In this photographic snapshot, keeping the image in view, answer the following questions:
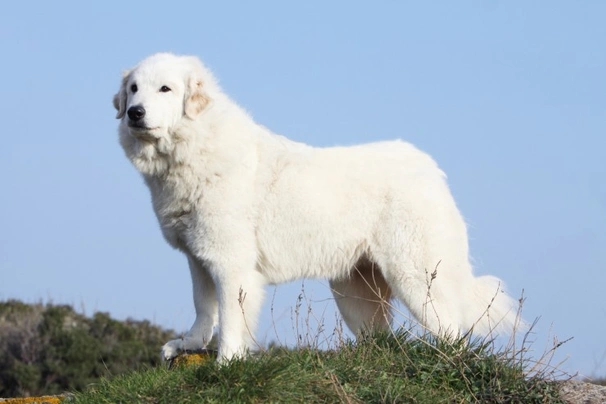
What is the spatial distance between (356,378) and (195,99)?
2687mm

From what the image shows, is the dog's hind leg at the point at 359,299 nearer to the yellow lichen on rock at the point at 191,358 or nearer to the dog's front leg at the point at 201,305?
the dog's front leg at the point at 201,305

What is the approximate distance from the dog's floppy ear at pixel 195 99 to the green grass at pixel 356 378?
82.4 inches

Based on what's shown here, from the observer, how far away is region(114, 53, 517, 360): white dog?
673 cm

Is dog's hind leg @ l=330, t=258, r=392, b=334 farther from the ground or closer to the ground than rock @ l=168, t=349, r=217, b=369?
farther from the ground

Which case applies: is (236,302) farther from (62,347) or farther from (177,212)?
(62,347)

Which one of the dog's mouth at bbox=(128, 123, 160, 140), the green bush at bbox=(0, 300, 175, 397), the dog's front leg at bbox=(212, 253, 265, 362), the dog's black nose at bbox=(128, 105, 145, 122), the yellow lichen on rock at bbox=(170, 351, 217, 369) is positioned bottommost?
the yellow lichen on rock at bbox=(170, 351, 217, 369)

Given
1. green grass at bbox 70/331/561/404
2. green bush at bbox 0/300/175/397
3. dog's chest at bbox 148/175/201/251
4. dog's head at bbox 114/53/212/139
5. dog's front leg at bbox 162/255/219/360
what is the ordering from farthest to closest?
green bush at bbox 0/300/175/397 → dog's front leg at bbox 162/255/219/360 → dog's chest at bbox 148/175/201/251 → dog's head at bbox 114/53/212/139 → green grass at bbox 70/331/561/404

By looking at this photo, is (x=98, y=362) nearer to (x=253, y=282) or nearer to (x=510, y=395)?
(x=253, y=282)

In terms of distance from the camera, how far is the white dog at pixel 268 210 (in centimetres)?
673

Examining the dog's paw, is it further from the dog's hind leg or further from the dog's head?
the dog's head

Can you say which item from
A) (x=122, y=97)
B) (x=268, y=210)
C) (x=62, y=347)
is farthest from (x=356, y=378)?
(x=62, y=347)

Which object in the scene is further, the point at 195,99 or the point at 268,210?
the point at 268,210

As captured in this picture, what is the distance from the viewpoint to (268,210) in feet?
23.1

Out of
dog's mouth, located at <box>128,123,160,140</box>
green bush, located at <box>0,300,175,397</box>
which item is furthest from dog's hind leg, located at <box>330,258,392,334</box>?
green bush, located at <box>0,300,175,397</box>
